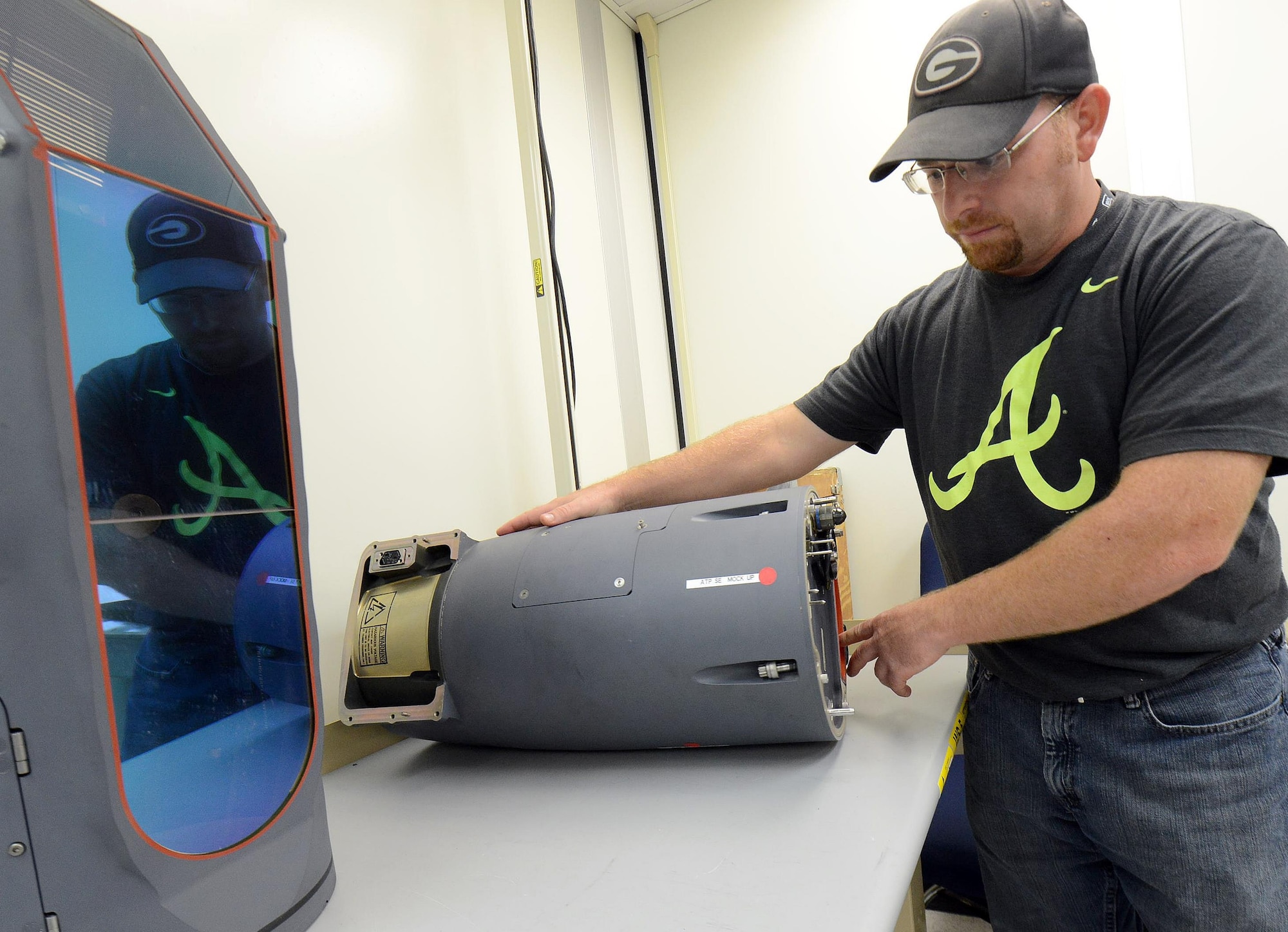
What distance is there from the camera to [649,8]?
262cm

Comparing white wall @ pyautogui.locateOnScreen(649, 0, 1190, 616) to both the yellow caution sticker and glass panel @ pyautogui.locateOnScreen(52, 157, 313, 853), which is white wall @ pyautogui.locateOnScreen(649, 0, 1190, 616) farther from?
glass panel @ pyautogui.locateOnScreen(52, 157, 313, 853)

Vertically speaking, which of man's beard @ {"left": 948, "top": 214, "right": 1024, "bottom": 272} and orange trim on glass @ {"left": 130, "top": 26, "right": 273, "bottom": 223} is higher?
orange trim on glass @ {"left": 130, "top": 26, "right": 273, "bottom": 223}

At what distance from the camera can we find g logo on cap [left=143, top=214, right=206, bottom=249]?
646mm

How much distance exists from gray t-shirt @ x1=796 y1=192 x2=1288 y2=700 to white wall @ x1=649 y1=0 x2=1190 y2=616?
4.38 ft

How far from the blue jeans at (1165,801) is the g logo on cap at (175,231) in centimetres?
108

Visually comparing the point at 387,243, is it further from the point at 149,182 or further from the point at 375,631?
the point at 149,182

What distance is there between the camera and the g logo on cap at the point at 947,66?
97cm

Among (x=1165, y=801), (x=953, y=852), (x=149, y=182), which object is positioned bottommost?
(x=953, y=852)

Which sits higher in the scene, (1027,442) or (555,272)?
(555,272)

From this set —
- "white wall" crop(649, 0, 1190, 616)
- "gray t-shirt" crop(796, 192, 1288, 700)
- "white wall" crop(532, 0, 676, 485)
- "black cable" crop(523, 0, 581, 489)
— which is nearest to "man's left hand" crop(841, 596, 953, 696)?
"gray t-shirt" crop(796, 192, 1288, 700)

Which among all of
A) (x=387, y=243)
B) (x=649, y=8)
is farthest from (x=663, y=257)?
(x=387, y=243)

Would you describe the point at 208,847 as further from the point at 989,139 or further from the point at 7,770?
the point at 989,139

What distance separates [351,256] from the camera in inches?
56.2

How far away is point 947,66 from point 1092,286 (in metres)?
0.33
